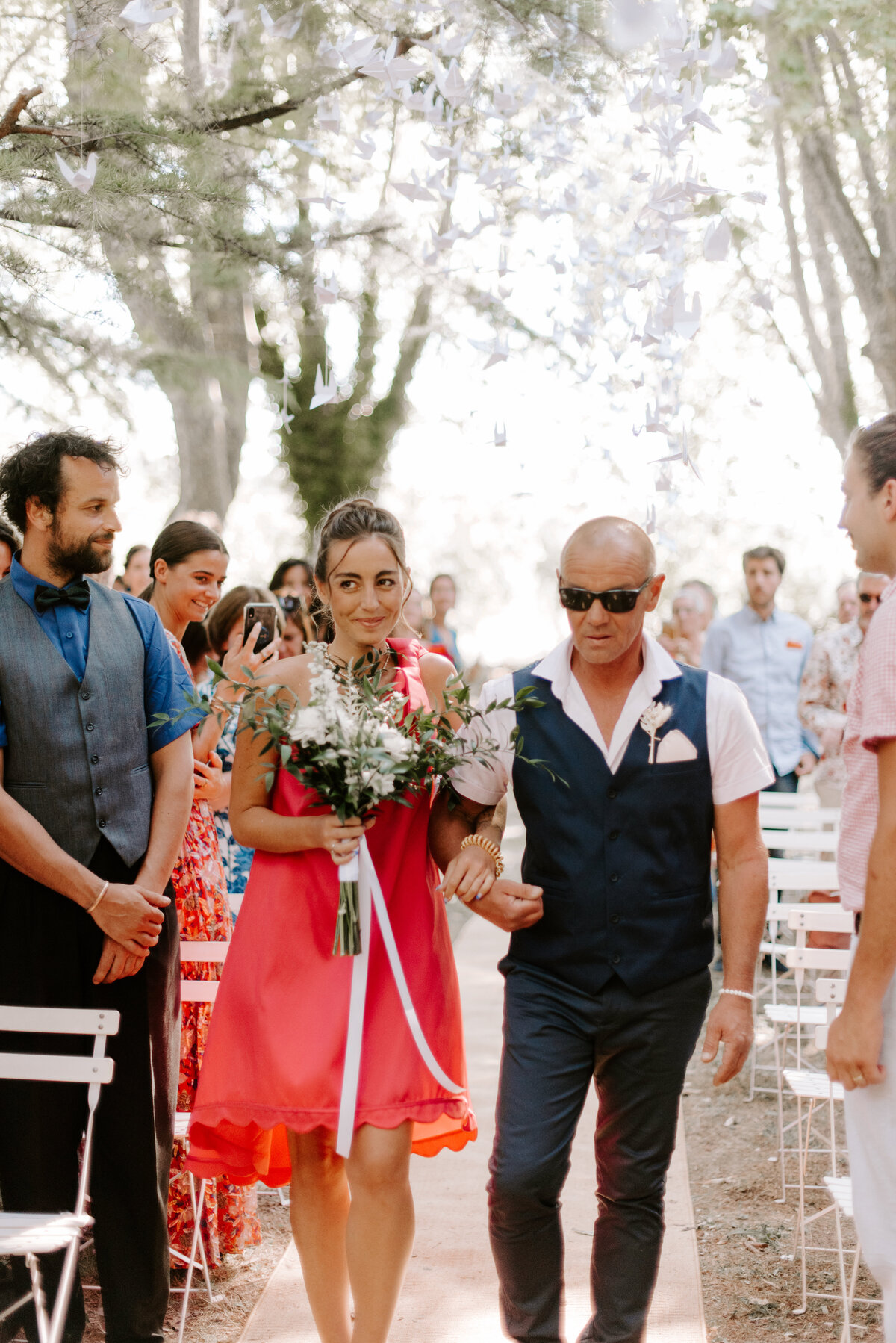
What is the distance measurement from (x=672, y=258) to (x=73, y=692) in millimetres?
2773

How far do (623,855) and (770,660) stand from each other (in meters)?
6.15

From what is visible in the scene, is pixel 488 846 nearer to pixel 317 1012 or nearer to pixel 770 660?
pixel 317 1012

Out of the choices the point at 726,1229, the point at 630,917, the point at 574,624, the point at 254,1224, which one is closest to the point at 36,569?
the point at 574,624

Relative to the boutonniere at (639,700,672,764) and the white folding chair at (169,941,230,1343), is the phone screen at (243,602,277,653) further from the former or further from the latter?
the boutonniere at (639,700,672,764)

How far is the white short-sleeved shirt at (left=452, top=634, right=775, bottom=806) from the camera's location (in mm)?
3096

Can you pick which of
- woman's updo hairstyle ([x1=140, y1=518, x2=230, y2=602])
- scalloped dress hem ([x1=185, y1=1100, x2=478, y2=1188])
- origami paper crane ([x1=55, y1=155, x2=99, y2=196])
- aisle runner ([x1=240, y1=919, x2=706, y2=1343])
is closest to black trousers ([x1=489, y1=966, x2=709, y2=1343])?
scalloped dress hem ([x1=185, y1=1100, x2=478, y2=1188])

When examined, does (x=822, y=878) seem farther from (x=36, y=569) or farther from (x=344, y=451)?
(x=344, y=451)

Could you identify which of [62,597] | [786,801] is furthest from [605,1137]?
[786,801]

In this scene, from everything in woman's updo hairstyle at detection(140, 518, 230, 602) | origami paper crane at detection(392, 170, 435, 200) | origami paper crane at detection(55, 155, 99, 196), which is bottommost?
woman's updo hairstyle at detection(140, 518, 230, 602)

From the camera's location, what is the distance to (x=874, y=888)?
2.53m

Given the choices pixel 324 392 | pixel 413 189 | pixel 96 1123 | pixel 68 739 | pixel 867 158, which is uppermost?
pixel 867 158

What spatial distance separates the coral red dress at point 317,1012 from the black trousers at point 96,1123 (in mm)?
275

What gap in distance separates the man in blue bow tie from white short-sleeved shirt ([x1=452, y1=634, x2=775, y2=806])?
83cm

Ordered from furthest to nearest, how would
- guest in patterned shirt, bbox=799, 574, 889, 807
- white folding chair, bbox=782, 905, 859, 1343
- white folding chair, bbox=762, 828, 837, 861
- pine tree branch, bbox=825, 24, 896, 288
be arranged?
1. guest in patterned shirt, bbox=799, 574, 889, 807
2. pine tree branch, bbox=825, 24, 896, 288
3. white folding chair, bbox=762, 828, 837, 861
4. white folding chair, bbox=782, 905, 859, 1343
